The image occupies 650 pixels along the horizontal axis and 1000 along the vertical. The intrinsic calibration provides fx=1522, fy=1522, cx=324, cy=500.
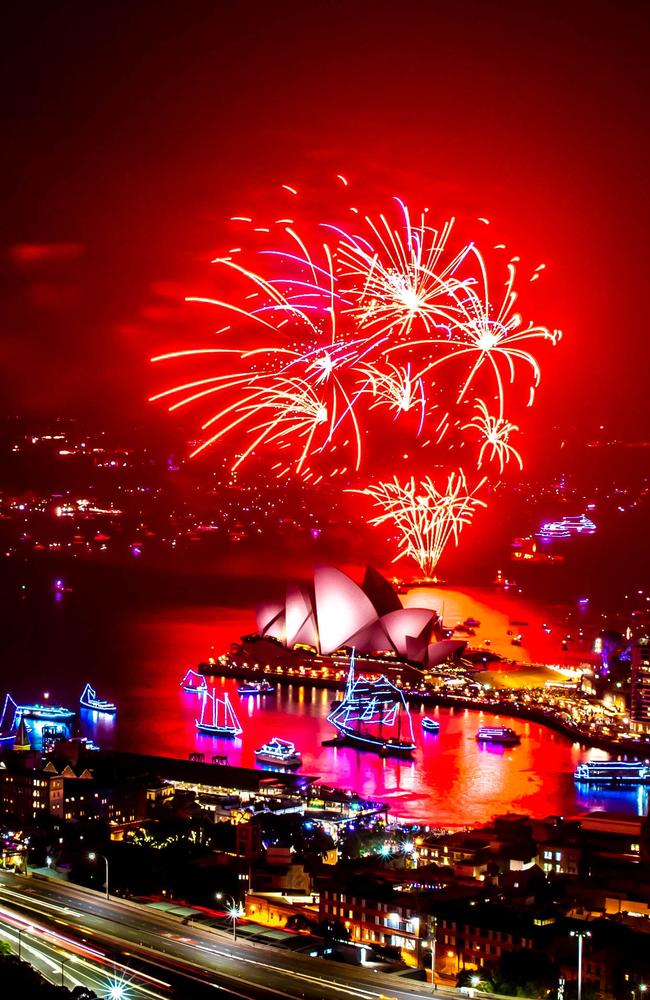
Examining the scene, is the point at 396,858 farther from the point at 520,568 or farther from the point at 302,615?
the point at 520,568

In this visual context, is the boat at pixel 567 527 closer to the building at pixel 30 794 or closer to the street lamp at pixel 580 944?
the building at pixel 30 794

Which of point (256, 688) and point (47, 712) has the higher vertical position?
point (256, 688)

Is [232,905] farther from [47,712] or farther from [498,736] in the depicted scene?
[47,712]

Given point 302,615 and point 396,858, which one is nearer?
point 396,858

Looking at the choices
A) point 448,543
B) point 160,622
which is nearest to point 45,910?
point 160,622

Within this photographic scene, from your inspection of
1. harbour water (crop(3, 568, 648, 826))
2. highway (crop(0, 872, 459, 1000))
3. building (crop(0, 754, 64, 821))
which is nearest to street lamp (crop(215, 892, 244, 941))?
highway (crop(0, 872, 459, 1000))

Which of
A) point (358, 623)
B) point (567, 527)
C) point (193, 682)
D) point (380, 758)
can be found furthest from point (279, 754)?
point (567, 527)
